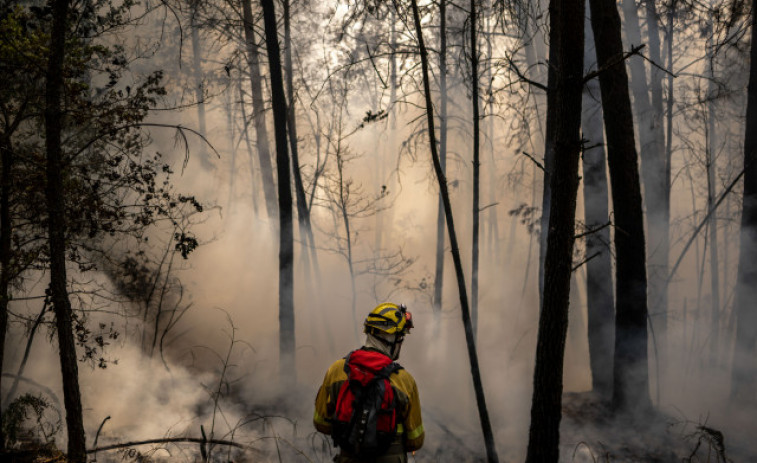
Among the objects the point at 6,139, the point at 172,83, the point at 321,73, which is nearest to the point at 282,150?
the point at 6,139

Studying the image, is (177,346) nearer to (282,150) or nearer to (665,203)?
(282,150)

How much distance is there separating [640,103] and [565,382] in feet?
25.7

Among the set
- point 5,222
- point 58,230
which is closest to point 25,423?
point 5,222

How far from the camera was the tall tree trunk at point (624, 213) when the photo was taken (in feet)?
22.9

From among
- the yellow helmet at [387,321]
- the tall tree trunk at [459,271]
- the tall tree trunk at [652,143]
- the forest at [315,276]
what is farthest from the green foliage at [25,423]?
the tall tree trunk at [652,143]

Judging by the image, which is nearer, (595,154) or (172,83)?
(595,154)

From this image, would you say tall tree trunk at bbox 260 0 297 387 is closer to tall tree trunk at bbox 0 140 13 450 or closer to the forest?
the forest

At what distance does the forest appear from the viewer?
5109 millimetres

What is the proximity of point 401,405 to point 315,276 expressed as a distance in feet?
41.4

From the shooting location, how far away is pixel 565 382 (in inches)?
524

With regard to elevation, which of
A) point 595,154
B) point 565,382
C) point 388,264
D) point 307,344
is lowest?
point 565,382

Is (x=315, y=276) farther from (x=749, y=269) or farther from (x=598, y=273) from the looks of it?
(x=749, y=269)

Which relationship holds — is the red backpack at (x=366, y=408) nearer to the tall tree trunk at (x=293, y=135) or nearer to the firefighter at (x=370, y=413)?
the firefighter at (x=370, y=413)

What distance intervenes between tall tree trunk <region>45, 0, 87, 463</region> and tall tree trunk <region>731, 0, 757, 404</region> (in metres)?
9.04
